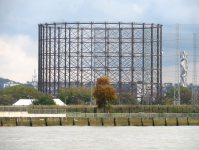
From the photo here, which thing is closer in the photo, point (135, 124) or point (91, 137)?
point (91, 137)

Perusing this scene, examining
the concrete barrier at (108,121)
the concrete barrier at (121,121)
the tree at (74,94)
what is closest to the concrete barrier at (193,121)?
the concrete barrier at (121,121)

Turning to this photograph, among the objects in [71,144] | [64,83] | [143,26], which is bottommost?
[71,144]

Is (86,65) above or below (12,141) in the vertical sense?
above

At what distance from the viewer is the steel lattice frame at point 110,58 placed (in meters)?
80.7

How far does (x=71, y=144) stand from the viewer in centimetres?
2906

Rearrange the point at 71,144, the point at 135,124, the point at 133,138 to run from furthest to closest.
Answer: the point at 135,124 → the point at 133,138 → the point at 71,144

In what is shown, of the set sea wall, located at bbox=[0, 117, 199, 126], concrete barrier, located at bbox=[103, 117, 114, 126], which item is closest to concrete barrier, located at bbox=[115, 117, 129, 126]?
sea wall, located at bbox=[0, 117, 199, 126]

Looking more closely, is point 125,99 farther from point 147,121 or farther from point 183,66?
point 183,66

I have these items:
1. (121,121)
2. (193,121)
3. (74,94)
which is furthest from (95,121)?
(74,94)

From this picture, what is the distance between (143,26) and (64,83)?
61.4 ft

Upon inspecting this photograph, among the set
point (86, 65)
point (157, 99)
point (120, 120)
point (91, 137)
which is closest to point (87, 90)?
point (86, 65)

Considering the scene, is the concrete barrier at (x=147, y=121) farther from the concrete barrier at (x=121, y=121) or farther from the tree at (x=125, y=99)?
the tree at (x=125, y=99)

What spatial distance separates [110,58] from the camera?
81.0 meters

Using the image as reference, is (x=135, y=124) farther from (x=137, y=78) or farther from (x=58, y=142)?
(x=137, y=78)
